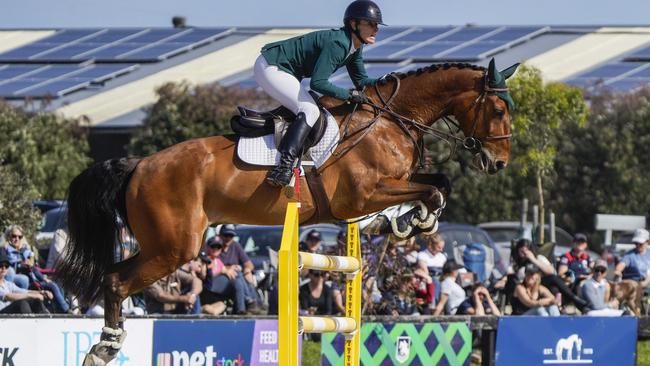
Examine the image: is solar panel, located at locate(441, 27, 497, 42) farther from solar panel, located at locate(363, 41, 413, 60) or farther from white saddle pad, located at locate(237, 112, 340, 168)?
white saddle pad, located at locate(237, 112, 340, 168)

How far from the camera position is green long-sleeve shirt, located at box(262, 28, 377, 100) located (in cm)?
767

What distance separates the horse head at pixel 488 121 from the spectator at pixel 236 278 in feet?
16.3

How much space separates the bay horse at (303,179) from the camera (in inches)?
313

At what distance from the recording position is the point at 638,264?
15531 millimetres

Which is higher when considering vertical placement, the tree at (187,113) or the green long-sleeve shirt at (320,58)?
the green long-sleeve shirt at (320,58)

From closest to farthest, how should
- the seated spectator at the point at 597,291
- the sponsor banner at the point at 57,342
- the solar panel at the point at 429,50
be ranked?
the sponsor banner at the point at 57,342 < the seated spectator at the point at 597,291 < the solar panel at the point at 429,50

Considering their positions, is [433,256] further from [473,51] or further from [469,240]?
[473,51]

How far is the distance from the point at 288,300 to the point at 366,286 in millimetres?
5947

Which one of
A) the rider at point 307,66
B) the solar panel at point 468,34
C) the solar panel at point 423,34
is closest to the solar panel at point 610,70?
the solar panel at point 468,34

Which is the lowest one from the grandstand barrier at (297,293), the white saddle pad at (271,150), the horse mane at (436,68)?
the grandstand barrier at (297,293)

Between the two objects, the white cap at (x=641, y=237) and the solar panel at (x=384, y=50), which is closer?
the white cap at (x=641, y=237)

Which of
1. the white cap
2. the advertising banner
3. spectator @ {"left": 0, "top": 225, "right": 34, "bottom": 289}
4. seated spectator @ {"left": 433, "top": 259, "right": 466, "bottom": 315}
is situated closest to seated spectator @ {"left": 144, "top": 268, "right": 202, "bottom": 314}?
spectator @ {"left": 0, "top": 225, "right": 34, "bottom": 289}

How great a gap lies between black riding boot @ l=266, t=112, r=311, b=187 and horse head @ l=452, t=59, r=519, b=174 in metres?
1.18

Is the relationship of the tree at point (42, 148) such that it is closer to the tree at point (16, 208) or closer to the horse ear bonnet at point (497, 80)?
the tree at point (16, 208)
